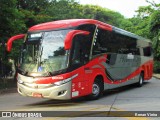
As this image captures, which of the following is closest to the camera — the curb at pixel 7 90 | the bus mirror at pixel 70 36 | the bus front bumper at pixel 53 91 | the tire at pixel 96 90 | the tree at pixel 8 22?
the bus mirror at pixel 70 36

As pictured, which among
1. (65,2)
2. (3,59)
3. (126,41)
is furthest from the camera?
(65,2)

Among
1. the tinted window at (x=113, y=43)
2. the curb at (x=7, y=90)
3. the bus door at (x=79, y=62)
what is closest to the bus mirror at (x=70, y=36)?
the bus door at (x=79, y=62)

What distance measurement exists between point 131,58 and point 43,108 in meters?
8.31

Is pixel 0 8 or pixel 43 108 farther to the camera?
pixel 0 8

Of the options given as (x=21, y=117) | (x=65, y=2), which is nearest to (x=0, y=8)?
(x=21, y=117)

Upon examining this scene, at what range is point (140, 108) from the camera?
11625 millimetres

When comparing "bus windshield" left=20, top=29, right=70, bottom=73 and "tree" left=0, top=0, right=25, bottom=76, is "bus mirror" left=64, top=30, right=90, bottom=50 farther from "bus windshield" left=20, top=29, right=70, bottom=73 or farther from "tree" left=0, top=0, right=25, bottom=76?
"tree" left=0, top=0, right=25, bottom=76

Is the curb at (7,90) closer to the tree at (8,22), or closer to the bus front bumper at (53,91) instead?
the tree at (8,22)

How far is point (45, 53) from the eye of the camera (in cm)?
1267

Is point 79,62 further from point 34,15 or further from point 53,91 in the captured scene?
point 34,15

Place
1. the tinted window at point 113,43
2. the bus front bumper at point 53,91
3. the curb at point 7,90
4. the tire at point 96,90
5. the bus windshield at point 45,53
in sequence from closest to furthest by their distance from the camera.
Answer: the bus front bumper at point 53,91
the bus windshield at point 45,53
the tire at point 96,90
the tinted window at point 113,43
the curb at point 7,90

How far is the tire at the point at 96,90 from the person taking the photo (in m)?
14.1

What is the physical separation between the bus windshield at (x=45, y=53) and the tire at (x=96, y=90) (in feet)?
7.82

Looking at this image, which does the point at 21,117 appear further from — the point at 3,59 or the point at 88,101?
the point at 3,59
